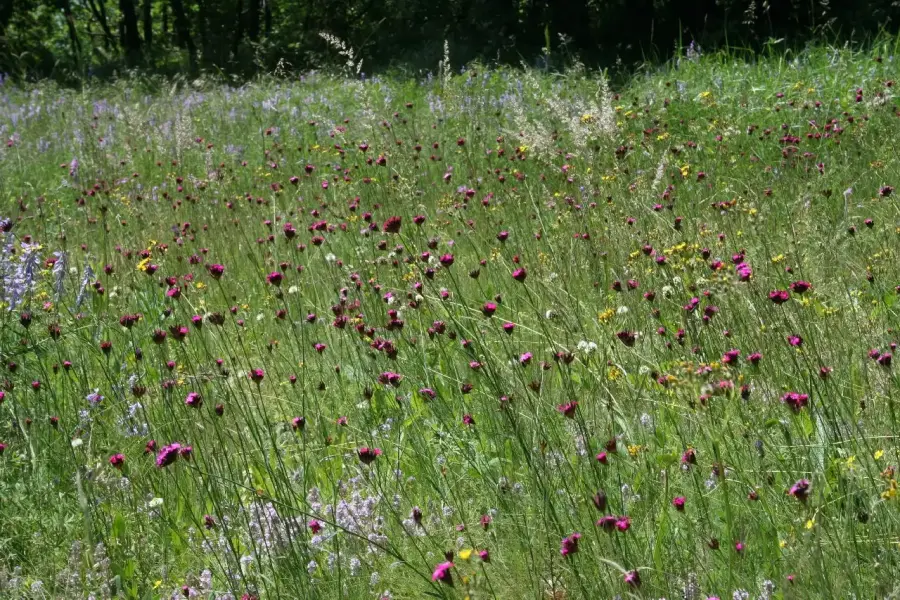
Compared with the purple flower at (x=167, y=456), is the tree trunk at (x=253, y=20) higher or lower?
lower

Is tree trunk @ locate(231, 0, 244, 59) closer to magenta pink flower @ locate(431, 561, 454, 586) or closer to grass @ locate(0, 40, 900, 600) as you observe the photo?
grass @ locate(0, 40, 900, 600)

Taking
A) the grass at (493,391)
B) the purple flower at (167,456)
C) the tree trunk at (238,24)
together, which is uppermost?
the purple flower at (167,456)

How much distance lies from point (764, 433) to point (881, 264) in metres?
1.36

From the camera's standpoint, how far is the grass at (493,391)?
175 cm

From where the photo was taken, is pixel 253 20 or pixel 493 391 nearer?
pixel 493 391

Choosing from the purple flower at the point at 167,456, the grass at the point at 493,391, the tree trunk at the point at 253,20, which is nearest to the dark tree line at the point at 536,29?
the grass at the point at 493,391

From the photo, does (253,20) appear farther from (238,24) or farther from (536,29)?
(536,29)

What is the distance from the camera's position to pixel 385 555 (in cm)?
204

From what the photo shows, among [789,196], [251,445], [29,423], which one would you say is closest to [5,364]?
[29,423]

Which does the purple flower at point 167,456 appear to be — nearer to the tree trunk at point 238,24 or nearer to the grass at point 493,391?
the grass at point 493,391

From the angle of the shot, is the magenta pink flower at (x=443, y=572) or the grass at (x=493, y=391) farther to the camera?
the grass at (x=493, y=391)

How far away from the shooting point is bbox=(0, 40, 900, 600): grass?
5.75 feet

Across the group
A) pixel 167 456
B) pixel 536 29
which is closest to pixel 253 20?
pixel 536 29

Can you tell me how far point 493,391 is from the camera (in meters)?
2.42
